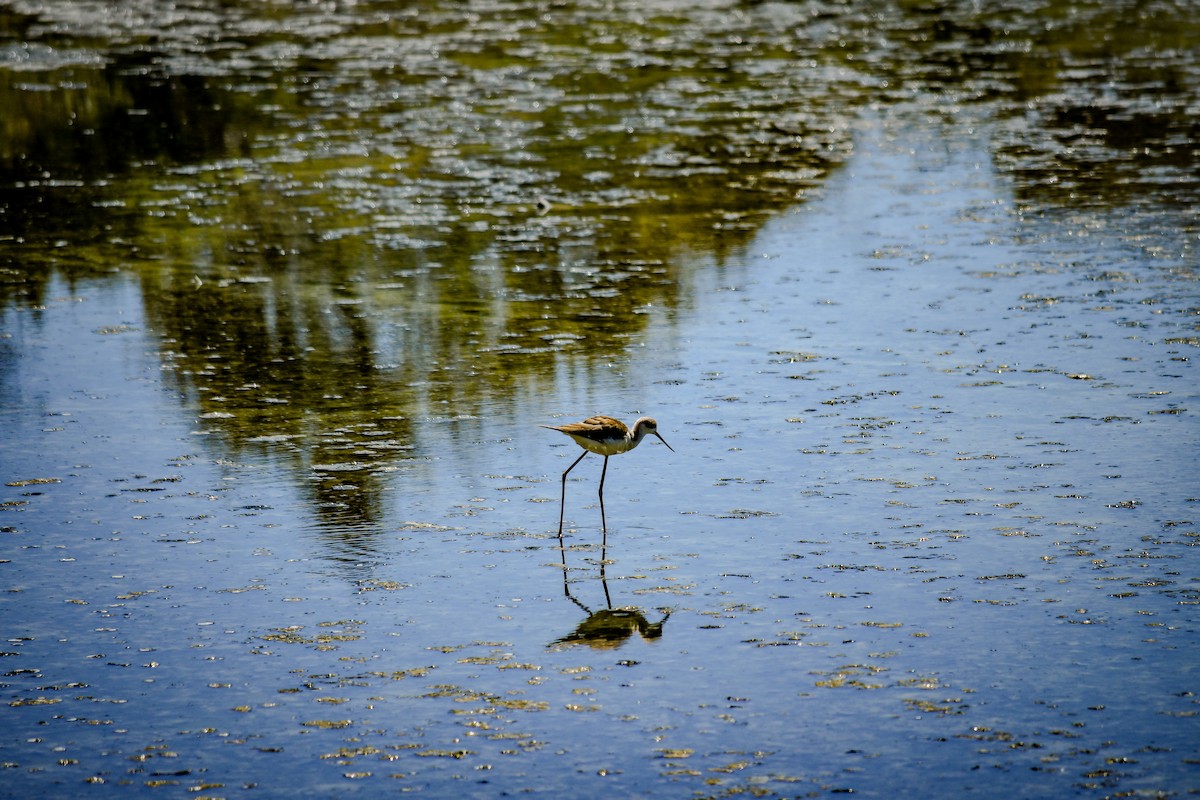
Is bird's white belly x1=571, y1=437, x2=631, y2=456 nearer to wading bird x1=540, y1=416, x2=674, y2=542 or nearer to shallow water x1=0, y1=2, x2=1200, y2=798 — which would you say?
wading bird x1=540, y1=416, x2=674, y2=542

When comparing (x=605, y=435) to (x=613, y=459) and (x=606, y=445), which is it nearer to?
(x=606, y=445)

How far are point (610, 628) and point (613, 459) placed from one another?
274cm

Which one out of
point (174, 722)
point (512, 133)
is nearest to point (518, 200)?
point (512, 133)

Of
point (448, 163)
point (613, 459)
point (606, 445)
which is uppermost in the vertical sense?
point (448, 163)

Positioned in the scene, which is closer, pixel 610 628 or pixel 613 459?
pixel 610 628

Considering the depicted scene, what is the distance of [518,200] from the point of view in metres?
16.4

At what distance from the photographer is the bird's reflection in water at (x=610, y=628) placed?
7059 mm

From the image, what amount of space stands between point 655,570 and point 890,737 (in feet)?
6.53

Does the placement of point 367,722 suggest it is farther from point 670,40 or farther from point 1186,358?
point 670,40

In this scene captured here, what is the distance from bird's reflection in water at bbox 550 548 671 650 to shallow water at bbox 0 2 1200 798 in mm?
28

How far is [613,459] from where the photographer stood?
9844mm

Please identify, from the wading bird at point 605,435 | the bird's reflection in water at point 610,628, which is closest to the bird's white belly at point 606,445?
the wading bird at point 605,435

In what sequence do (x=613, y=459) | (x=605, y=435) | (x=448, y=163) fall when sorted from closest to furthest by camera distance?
(x=605, y=435) < (x=613, y=459) < (x=448, y=163)

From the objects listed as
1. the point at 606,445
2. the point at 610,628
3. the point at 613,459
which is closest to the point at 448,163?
the point at 613,459
